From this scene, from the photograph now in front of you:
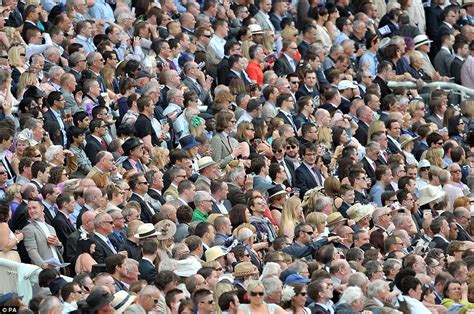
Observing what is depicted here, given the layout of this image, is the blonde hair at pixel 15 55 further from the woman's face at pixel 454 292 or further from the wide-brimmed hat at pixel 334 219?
the woman's face at pixel 454 292

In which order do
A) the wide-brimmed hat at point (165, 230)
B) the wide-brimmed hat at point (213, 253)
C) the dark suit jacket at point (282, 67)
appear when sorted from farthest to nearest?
the dark suit jacket at point (282, 67) → the wide-brimmed hat at point (165, 230) → the wide-brimmed hat at point (213, 253)

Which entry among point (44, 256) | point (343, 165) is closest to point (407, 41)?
point (343, 165)

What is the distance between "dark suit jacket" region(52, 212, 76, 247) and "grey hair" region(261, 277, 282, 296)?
2410mm

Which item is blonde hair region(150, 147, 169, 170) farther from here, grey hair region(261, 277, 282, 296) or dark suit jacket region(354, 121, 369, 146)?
grey hair region(261, 277, 282, 296)

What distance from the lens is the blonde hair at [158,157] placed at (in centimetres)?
2166

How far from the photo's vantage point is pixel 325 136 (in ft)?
78.3

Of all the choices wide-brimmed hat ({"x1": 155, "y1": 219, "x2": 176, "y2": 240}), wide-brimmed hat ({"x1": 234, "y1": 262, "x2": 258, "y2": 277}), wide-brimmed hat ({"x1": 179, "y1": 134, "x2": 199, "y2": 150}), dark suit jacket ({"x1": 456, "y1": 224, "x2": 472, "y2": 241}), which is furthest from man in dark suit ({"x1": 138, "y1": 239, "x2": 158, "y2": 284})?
dark suit jacket ({"x1": 456, "y1": 224, "x2": 472, "y2": 241})

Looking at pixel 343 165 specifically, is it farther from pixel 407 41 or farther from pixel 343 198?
pixel 407 41

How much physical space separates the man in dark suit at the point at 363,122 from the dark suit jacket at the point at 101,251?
267 inches

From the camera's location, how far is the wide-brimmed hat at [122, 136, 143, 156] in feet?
69.8

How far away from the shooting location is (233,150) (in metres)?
22.3

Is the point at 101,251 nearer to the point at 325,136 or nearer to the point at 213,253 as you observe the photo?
the point at 213,253

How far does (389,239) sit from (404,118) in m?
5.38

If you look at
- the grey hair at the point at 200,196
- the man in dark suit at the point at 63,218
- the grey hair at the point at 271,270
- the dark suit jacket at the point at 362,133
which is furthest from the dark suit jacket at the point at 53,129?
the dark suit jacket at the point at 362,133
